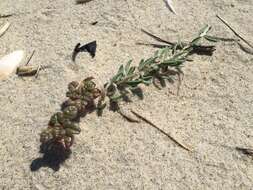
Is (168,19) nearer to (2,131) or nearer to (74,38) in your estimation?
(74,38)

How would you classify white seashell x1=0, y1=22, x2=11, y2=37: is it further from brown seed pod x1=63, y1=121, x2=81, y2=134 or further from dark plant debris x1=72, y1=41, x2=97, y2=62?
brown seed pod x1=63, y1=121, x2=81, y2=134

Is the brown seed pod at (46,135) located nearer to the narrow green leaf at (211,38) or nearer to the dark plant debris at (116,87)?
the dark plant debris at (116,87)

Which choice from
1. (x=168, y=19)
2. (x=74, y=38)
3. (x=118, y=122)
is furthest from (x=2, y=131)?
(x=168, y=19)

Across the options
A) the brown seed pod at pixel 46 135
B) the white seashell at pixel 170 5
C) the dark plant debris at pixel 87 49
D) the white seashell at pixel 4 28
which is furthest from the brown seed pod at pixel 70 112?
the white seashell at pixel 170 5

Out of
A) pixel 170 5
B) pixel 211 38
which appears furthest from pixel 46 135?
pixel 170 5

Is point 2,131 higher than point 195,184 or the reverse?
higher

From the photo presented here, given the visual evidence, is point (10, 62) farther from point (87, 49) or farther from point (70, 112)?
point (70, 112)

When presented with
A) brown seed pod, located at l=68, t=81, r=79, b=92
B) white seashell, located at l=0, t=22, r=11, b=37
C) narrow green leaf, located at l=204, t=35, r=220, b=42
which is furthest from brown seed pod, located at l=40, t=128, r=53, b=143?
→ narrow green leaf, located at l=204, t=35, r=220, b=42

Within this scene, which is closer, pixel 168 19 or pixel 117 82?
pixel 117 82
